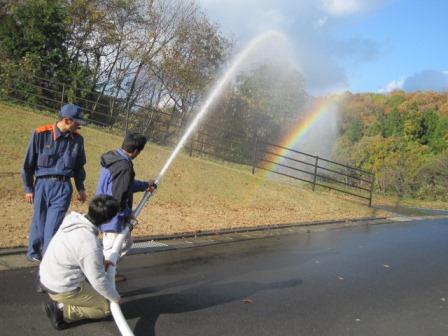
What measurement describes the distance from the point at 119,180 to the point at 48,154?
98 cm

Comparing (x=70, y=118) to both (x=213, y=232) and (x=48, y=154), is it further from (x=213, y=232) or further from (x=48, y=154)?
(x=213, y=232)

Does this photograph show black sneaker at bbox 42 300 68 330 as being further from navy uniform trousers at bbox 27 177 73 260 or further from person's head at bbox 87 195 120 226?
navy uniform trousers at bbox 27 177 73 260

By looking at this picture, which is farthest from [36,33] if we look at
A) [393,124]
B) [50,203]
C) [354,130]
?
[354,130]

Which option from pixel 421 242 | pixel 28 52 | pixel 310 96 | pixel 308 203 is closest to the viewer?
pixel 421 242

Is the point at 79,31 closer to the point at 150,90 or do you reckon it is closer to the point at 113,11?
the point at 113,11

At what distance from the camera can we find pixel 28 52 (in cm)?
2109

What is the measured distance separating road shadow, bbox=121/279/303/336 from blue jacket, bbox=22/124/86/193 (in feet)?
5.45

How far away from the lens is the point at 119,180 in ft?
15.9

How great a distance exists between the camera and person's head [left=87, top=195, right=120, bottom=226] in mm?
4020

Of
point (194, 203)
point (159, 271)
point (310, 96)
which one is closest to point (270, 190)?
point (194, 203)

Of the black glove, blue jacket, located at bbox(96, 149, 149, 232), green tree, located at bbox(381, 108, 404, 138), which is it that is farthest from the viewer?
green tree, located at bbox(381, 108, 404, 138)

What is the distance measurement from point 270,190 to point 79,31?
1327 cm

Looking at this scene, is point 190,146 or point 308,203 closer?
point 308,203

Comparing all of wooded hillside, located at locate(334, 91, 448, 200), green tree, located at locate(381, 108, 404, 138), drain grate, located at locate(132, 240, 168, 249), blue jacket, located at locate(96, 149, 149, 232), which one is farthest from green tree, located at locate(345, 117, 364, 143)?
blue jacket, located at locate(96, 149, 149, 232)
